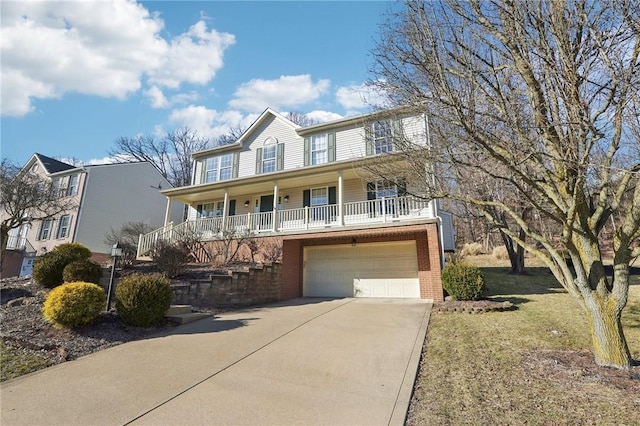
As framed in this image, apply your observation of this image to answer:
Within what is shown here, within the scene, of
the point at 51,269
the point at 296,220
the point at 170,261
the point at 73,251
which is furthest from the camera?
the point at 296,220

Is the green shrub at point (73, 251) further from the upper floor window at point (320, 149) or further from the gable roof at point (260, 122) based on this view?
the gable roof at point (260, 122)

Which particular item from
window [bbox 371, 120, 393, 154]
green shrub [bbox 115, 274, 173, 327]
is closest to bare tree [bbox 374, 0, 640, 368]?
window [bbox 371, 120, 393, 154]

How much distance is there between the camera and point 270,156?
1747cm

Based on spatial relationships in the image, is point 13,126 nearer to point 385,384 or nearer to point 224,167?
point 224,167

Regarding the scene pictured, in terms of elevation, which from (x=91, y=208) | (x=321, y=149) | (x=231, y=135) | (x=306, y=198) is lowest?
(x=306, y=198)

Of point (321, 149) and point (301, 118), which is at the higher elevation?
point (301, 118)

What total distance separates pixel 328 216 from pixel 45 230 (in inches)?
893

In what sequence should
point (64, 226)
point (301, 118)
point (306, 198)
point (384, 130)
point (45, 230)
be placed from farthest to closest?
point (301, 118) → point (45, 230) → point (64, 226) → point (306, 198) → point (384, 130)

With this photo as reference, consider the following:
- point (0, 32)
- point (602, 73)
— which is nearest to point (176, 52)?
point (0, 32)

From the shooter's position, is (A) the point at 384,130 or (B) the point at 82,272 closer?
(A) the point at 384,130

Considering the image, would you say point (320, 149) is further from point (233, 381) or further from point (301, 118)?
point (301, 118)

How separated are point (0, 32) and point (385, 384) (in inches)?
388

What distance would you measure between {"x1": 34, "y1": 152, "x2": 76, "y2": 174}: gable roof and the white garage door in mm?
23319

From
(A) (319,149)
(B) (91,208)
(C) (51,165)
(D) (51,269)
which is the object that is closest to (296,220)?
(A) (319,149)
